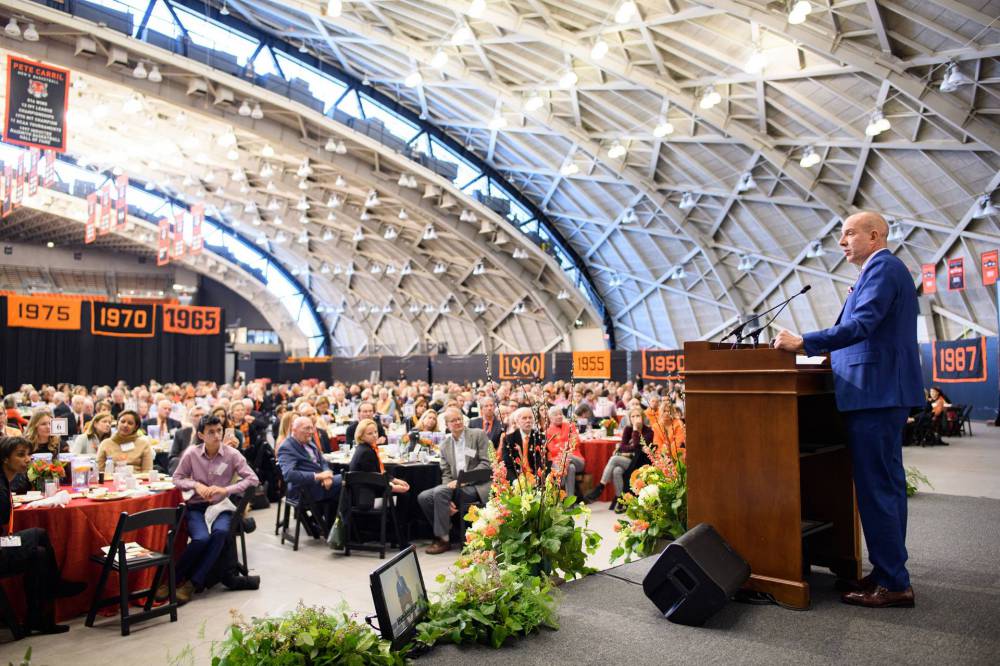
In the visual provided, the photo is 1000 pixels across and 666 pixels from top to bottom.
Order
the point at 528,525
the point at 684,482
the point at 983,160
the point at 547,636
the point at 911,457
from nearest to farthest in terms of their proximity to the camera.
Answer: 1. the point at 547,636
2. the point at 528,525
3. the point at 684,482
4. the point at 911,457
5. the point at 983,160

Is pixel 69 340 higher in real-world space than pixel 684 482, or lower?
higher

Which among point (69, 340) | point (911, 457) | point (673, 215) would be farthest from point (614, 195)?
point (69, 340)

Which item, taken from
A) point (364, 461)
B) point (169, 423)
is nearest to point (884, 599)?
point (364, 461)

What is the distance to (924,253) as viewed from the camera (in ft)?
58.7

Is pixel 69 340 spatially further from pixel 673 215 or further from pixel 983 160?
pixel 983 160

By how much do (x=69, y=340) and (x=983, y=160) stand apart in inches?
907

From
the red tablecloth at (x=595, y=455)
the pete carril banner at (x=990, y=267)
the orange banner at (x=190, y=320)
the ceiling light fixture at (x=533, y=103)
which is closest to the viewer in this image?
the red tablecloth at (x=595, y=455)

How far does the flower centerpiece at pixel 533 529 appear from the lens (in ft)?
10.7

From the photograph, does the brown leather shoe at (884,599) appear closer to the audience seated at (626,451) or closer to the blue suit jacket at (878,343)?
Answer: the blue suit jacket at (878,343)

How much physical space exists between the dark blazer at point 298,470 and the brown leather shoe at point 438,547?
1122 mm

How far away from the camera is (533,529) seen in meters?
3.37

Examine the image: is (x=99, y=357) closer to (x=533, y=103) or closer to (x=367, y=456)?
(x=533, y=103)

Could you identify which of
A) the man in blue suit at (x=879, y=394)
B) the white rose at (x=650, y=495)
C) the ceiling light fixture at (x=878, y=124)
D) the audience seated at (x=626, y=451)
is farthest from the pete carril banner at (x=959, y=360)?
the man in blue suit at (x=879, y=394)

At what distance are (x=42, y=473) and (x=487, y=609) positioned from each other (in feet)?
13.3
